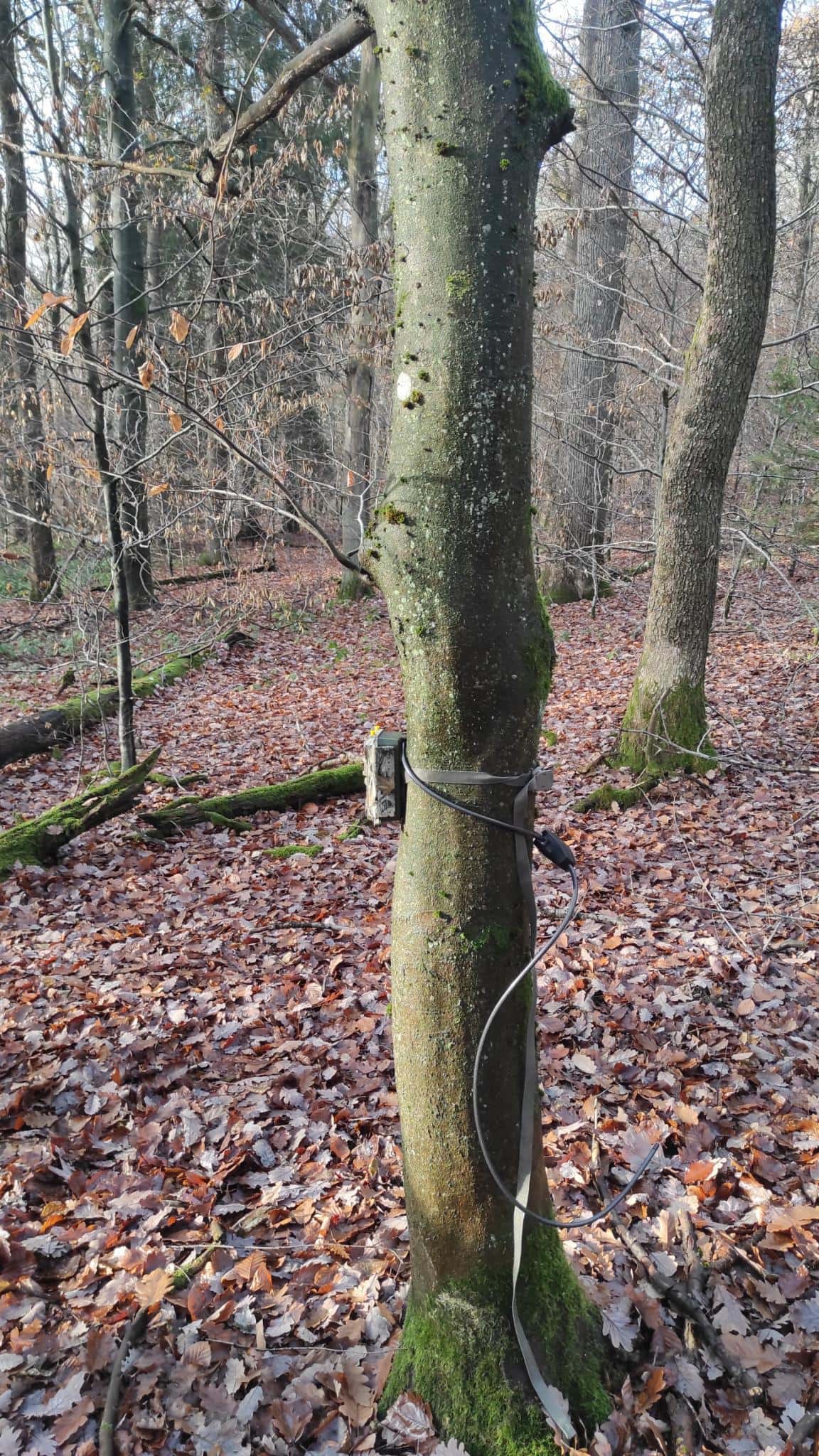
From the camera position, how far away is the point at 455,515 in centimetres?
159

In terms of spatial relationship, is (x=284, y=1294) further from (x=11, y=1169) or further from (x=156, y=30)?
Answer: (x=156, y=30)

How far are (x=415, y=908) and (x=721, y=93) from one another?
5933mm

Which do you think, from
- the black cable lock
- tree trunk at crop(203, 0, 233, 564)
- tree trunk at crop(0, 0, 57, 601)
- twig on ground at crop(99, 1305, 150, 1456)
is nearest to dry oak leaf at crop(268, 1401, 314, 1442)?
twig on ground at crop(99, 1305, 150, 1456)

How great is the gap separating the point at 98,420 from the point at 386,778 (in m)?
5.70

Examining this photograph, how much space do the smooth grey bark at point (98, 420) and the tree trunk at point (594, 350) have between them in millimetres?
6200

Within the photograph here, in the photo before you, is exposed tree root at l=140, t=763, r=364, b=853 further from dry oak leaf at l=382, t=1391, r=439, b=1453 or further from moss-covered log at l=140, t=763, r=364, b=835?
dry oak leaf at l=382, t=1391, r=439, b=1453

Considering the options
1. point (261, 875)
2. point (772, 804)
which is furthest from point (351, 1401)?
point (772, 804)

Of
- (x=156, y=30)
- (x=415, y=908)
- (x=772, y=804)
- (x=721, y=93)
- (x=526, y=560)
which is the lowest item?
(x=772, y=804)

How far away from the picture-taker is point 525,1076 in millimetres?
1878

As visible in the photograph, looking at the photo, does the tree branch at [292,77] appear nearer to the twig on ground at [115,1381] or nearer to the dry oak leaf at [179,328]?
the dry oak leaf at [179,328]

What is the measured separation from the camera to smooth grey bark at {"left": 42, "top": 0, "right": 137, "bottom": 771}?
233 inches

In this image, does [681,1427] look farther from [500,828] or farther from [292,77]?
[292,77]

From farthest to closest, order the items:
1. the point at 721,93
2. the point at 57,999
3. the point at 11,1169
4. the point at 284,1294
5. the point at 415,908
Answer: the point at 721,93 < the point at 57,999 < the point at 11,1169 < the point at 284,1294 < the point at 415,908

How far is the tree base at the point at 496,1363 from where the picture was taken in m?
1.95
